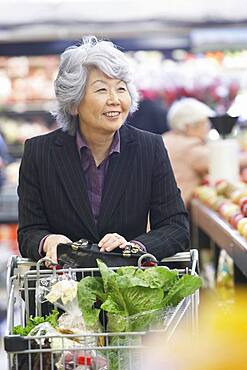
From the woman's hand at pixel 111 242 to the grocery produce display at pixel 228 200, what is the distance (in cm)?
146

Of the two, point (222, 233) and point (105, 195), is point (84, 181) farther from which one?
point (222, 233)

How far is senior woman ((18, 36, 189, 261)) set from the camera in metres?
3.82

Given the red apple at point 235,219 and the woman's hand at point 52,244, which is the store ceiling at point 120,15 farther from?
the woman's hand at point 52,244

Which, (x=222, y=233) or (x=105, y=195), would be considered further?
(x=222, y=233)

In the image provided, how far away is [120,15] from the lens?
11.3 meters

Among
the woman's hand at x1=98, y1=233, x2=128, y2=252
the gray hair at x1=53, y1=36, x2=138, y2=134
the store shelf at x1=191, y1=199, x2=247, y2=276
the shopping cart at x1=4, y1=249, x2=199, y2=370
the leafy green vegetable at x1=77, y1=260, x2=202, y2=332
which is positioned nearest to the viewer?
the shopping cart at x1=4, y1=249, x2=199, y2=370

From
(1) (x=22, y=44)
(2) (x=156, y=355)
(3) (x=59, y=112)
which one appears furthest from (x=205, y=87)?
(2) (x=156, y=355)

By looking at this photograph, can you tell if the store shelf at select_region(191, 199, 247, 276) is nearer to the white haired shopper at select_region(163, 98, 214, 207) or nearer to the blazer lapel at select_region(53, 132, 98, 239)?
the white haired shopper at select_region(163, 98, 214, 207)

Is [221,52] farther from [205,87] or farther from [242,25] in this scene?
[205,87]

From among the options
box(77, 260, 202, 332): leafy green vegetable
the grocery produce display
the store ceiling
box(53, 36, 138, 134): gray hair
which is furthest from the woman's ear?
the store ceiling

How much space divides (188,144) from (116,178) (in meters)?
4.60

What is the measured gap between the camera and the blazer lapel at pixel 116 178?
3881 millimetres

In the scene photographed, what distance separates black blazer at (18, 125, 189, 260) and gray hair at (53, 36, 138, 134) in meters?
0.18

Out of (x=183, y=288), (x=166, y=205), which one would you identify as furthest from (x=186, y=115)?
(x=183, y=288)
